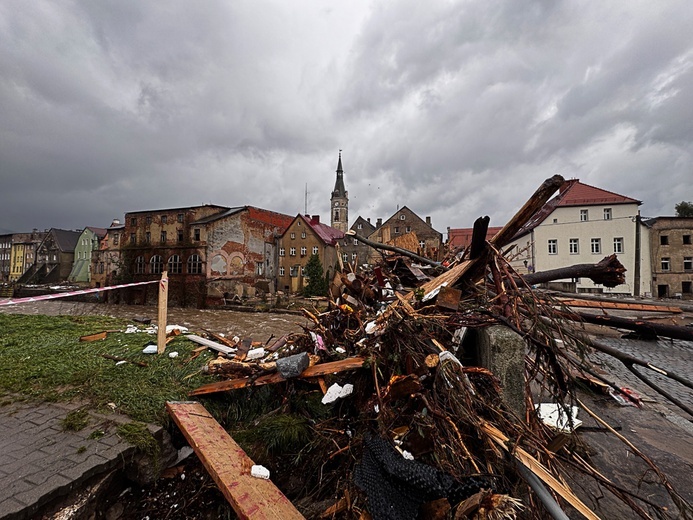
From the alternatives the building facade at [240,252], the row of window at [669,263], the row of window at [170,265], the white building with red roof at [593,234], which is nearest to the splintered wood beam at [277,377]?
the building facade at [240,252]

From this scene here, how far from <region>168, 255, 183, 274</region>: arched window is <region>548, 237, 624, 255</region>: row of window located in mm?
34453

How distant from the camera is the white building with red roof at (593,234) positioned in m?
25.7

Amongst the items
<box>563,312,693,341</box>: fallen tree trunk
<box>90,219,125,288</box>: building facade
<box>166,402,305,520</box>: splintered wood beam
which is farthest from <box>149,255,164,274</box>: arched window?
<box>563,312,693,341</box>: fallen tree trunk

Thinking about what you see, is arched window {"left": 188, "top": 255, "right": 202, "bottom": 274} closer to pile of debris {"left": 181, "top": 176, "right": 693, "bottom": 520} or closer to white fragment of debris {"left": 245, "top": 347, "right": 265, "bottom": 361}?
white fragment of debris {"left": 245, "top": 347, "right": 265, "bottom": 361}

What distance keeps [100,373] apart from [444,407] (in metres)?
4.08

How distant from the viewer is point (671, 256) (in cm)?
2616

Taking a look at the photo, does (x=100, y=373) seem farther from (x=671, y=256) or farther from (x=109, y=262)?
(x=671, y=256)

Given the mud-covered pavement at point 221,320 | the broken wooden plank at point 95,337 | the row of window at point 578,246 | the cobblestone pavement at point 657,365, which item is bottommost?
the mud-covered pavement at point 221,320

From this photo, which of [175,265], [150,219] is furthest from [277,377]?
[150,219]

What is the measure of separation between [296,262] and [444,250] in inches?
1112

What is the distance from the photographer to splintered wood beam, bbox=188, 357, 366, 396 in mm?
2627

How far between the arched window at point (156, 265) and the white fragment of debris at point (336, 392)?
31.4 m

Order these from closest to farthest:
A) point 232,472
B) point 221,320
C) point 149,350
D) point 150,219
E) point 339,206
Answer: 1. point 232,472
2. point 149,350
3. point 221,320
4. point 150,219
5. point 339,206

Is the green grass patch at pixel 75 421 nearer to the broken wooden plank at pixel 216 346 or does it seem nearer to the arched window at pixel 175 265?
the broken wooden plank at pixel 216 346
